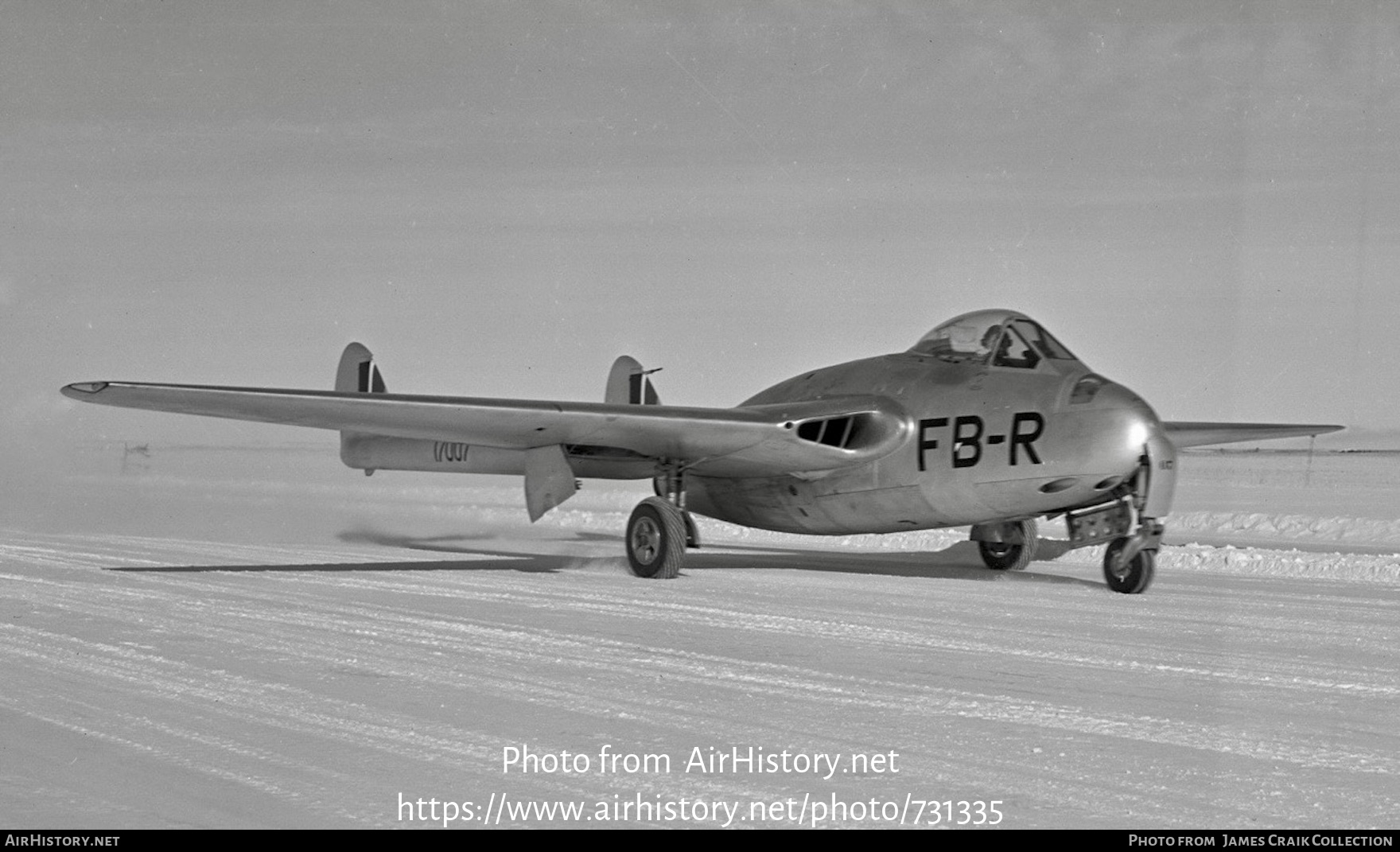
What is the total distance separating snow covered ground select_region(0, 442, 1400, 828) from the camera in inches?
191

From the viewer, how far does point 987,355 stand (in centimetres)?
→ 1408

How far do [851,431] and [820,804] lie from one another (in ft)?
33.5

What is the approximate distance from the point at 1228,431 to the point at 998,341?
4712 millimetres

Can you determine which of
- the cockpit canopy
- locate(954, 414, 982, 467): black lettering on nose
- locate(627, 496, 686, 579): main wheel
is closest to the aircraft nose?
the cockpit canopy

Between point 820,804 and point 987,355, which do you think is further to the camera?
point 987,355

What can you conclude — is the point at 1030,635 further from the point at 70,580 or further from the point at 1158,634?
the point at 70,580

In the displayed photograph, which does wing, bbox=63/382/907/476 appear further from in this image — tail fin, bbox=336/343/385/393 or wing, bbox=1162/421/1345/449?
tail fin, bbox=336/343/385/393

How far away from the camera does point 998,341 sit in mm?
14000

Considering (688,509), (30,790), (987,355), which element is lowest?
Answer: (30,790)

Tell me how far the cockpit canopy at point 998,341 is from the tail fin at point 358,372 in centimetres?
996

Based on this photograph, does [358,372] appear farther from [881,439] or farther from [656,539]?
[881,439]

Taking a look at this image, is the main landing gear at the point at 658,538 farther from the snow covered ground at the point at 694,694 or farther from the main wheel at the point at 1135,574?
the main wheel at the point at 1135,574

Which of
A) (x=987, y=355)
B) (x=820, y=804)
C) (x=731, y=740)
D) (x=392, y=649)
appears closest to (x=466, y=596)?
(x=392, y=649)

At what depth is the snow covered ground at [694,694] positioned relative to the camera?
4.84 m
